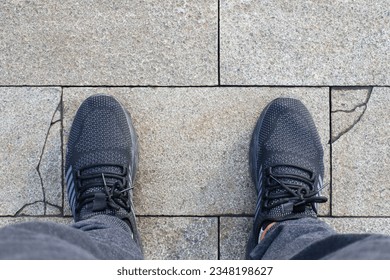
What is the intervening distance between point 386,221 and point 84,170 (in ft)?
4.75

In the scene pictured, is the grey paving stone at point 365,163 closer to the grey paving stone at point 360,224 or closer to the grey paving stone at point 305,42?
the grey paving stone at point 360,224

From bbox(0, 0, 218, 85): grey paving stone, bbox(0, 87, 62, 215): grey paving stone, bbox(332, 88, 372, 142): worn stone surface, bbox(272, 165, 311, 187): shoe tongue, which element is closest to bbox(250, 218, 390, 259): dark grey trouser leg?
bbox(272, 165, 311, 187): shoe tongue

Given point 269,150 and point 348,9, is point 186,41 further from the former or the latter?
point 348,9

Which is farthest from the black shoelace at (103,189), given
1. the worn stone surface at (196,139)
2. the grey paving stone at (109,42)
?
the grey paving stone at (109,42)

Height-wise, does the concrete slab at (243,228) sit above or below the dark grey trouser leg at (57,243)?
below

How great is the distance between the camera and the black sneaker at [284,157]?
1971mm

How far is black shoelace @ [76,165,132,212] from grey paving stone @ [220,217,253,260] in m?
0.47

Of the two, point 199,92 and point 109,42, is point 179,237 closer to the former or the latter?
point 199,92

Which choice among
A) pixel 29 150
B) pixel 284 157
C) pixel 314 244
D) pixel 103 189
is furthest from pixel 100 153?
pixel 314 244

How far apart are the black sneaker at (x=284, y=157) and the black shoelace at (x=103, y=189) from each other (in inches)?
23.7

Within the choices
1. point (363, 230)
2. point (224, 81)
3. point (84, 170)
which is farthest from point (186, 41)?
point (363, 230)

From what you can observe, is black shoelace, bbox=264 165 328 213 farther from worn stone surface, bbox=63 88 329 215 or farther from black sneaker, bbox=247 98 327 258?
worn stone surface, bbox=63 88 329 215

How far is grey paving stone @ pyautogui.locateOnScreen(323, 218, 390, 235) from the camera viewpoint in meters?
2.04

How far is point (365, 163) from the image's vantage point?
2039 millimetres
